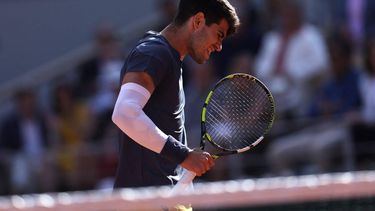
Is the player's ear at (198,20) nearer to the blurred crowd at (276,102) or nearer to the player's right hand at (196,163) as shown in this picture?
the player's right hand at (196,163)

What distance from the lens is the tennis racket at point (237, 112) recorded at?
5.80 metres

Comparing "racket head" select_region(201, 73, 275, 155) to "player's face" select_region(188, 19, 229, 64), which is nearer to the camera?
"player's face" select_region(188, 19, 229, 64)

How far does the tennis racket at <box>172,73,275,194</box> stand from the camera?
228 inches

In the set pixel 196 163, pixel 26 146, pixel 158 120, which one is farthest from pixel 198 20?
pixel 26 146

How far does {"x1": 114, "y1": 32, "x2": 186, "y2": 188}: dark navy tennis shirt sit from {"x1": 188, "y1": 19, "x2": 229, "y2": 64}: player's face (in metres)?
0.10

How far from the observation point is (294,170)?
990 cm

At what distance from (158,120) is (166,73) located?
254 mm

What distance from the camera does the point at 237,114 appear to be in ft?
19.5

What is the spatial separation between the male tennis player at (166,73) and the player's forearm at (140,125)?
0.9 inches

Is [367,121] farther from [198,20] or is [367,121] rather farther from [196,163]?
[196,163]

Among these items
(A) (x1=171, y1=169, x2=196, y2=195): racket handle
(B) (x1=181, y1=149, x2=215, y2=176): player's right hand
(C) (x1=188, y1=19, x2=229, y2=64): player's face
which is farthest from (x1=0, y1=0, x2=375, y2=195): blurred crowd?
(B) (x1=181, y1=149, x2=215, y2=176): player's right hand

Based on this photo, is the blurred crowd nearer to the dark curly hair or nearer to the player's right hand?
the dark curly hair

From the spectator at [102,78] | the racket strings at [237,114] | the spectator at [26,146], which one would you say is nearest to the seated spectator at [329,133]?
the spectator at [102,78]

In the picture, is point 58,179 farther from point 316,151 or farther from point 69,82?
point 316,151
